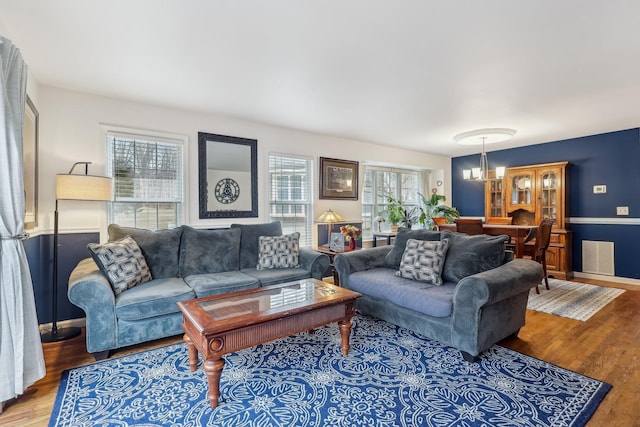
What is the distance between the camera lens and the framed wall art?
5074mm

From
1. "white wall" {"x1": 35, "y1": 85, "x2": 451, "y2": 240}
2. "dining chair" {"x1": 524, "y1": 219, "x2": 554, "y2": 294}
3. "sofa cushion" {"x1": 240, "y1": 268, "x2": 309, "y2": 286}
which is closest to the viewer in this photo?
"white wall" {"x1": 35, "y1": 85, "x2": 451, "y2": 240}

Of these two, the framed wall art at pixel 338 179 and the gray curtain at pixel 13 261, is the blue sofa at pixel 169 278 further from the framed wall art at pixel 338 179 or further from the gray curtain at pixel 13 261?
the framed wall art at pixel 338 179

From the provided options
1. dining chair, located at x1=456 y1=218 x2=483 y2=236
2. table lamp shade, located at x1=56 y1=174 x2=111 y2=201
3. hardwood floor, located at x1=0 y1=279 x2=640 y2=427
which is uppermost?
table lamp shade, located at x1=56 y1=174 x2=111 y2=201

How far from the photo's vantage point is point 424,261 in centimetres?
304

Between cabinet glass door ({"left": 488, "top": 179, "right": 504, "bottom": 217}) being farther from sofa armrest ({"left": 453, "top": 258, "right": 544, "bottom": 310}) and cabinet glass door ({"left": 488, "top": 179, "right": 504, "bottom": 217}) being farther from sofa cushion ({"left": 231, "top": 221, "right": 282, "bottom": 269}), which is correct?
sofa cushion ({"left": 231, "top": 221, "right": 282, "bottom": 269})

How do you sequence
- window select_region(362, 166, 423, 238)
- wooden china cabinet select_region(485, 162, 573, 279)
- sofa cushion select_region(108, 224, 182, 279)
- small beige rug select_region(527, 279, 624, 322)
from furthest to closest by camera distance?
1. window select_region(362, 166, 423, 238)
2. wooden china cabinet select_region(485, 162, 573, 279)
3. small beige rug select_region(527, 279, 624, 322)
4. sofa cushion select_region(108, 224, 182, 279)

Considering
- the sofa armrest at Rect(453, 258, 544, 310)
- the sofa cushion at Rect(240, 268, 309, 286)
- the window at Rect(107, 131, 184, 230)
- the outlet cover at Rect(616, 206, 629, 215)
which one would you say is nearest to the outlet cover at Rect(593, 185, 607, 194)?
the outlet cover at Rect(616, 206, 629, 215)

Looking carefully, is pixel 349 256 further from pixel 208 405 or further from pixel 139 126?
pixel 139 126

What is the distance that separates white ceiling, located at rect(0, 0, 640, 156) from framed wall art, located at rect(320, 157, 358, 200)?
1210 millimetres

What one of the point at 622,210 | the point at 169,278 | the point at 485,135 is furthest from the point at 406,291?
the point at 622,210

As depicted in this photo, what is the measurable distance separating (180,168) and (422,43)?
303 centimetres

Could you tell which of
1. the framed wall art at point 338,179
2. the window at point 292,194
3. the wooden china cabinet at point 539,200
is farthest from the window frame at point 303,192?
the wooden china cabinet at point 539,200

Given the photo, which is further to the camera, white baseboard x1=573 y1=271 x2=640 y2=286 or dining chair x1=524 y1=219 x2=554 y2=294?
white baseboard x1=573 y1=271 x2=640 y2=286

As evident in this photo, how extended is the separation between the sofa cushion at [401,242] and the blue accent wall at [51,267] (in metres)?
3.28
